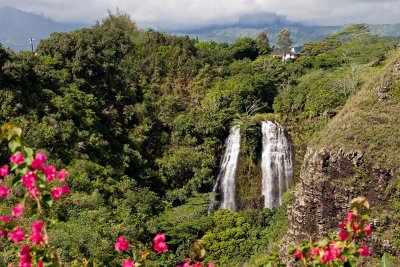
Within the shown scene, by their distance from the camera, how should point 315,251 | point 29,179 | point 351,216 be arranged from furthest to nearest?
1. point 315,251
2. point 351,216
3. point 29,179

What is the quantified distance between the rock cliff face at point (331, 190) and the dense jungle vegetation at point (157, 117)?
2.44 meters

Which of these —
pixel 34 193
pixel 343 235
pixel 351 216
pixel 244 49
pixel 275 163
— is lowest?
pixel 275 163

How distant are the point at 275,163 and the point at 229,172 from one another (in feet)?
9.34

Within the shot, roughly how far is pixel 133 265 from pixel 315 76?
1145 inches

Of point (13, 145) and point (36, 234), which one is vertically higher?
point (13, 145)

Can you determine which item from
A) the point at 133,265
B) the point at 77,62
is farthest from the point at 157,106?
the point at 133,265

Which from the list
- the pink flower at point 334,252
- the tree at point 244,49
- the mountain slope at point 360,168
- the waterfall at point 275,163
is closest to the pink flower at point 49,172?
the pink flower at point 334,252

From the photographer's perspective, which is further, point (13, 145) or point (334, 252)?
point (334, 252)

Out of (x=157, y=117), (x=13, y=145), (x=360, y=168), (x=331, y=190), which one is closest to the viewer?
(x=13, y=145)

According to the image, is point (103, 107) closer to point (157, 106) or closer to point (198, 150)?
point (157, 106)

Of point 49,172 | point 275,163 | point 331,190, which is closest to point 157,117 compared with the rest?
point 275,163

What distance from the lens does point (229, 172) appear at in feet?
85.9

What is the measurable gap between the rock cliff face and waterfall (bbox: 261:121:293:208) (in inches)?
355

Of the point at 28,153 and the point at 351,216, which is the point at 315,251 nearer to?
the point at 351,216
